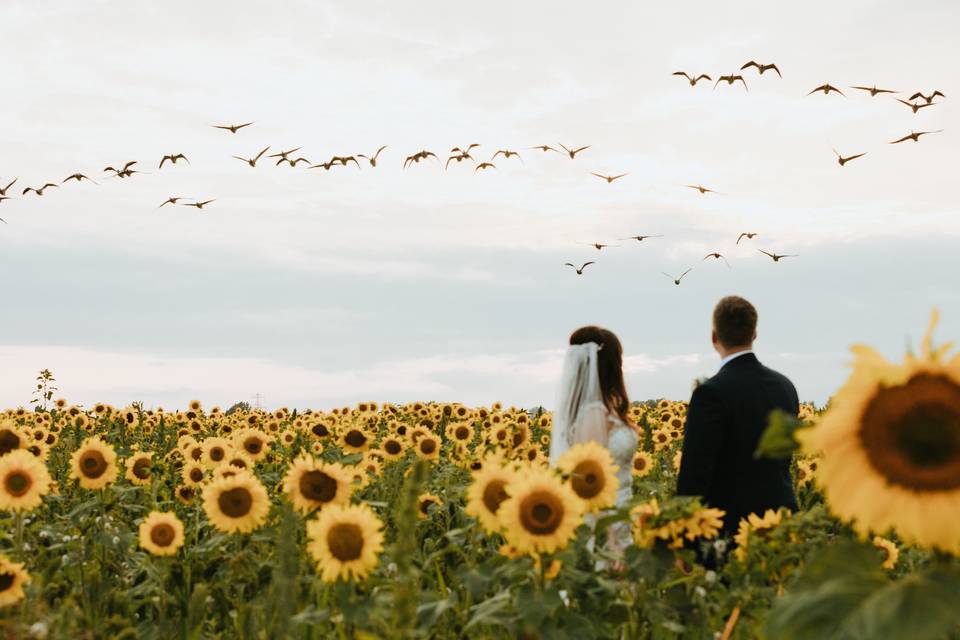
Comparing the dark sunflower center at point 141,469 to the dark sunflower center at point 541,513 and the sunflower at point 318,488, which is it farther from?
the dark sunflower center at point 541,513

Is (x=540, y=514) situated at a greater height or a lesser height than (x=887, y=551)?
greater

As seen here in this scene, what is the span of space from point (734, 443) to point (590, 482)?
7.43 ft

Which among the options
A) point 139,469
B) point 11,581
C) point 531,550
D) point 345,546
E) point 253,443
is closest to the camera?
point 531,550

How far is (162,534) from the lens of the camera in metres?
6.25

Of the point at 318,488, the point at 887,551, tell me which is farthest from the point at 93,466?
the point at 887,551

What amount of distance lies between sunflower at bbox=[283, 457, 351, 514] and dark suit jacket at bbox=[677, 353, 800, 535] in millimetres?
2386

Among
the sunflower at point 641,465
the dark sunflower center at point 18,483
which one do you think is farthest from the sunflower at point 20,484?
the sunflower at point 641,465

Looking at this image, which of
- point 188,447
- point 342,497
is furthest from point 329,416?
point 342,497

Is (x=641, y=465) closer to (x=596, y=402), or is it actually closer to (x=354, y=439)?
(x=596, y=402)

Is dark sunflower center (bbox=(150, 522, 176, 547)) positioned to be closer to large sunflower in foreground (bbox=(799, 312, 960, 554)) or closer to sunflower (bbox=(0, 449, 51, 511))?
sunflower (bbox=(0, 449, 51, 511))

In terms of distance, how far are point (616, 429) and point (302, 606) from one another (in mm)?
3117

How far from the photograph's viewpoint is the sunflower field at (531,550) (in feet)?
7.28

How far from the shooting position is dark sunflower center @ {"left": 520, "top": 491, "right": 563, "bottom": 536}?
155 inches

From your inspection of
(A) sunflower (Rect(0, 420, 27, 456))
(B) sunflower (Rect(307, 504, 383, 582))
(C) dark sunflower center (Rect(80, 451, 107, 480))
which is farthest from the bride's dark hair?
(A) sunflower (Rect(0, 420, 27, 456))
